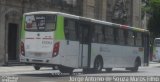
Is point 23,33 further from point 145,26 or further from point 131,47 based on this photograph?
point 145,26

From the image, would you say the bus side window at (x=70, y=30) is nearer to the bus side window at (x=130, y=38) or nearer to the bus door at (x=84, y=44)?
the bus door at (x=84, y=44)

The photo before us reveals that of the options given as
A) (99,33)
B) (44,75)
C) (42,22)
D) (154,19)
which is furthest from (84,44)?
(154,19)

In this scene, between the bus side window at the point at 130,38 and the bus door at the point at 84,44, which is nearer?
the bus door at the point at 84,44

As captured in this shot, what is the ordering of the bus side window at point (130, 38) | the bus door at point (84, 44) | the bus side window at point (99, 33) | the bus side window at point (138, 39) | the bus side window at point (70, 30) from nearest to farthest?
the bus side window at point (70, 30) < the bus door at point (84, 44) < the bus side window at point (99, 33) < the bus side window at point (130, 38) < the bus side window at point (138, 39)

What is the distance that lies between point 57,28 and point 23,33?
2079 millimetres

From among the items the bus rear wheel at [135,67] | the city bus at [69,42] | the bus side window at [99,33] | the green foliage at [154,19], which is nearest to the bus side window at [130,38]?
the city bus at [69,42]

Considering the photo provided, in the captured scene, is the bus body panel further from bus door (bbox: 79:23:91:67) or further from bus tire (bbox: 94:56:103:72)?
bus door (bbox: 79:23:91:67)

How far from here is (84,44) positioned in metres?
27.1

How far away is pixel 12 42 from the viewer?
38531mm

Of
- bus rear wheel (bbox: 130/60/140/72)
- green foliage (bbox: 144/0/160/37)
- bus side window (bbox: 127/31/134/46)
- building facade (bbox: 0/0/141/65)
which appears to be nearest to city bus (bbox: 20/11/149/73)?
bus side window (bbox: 127/31/134/46)

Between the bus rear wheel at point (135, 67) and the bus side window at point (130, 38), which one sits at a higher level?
the bus side window at point (130, 38)

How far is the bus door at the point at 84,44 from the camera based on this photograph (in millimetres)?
26688

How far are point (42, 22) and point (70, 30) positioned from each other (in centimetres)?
166

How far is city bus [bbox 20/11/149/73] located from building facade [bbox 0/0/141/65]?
32.6 ft
